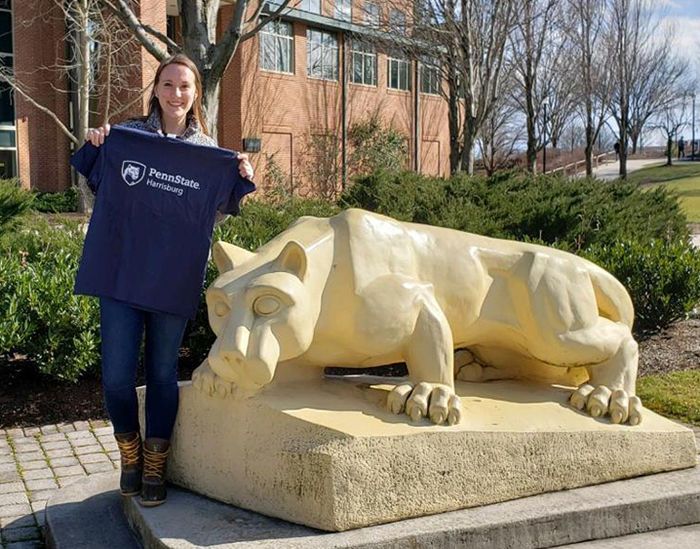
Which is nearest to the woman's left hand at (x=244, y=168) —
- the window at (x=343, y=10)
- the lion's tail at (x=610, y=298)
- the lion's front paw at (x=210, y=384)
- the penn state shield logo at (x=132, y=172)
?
the penn state shield logo at (x=132, y=172)

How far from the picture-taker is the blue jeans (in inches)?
130

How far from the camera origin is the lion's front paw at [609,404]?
3.65m

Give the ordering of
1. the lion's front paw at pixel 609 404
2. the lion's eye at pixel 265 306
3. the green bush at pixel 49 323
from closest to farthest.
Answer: the lion's eye at pixel 265 306, the lion's front paw at pixel 609 404, the green bush at pixel 49 323

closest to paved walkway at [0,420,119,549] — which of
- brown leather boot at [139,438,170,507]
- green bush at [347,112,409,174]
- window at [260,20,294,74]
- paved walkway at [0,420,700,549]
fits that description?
paved walkway at [0,420,700,549]

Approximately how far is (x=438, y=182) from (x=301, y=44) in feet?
64.3

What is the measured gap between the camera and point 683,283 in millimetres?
8070

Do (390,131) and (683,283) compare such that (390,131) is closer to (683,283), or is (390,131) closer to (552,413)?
(683,283)

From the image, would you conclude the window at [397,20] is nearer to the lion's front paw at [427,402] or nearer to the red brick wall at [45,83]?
the red brick wall at [45,83]

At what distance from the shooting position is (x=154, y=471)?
3471 mm

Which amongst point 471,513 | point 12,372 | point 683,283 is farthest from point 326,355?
point 683,283

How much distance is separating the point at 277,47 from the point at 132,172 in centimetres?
2678

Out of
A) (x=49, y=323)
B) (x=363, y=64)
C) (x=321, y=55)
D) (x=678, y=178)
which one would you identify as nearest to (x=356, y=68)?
(x=363, y=64)

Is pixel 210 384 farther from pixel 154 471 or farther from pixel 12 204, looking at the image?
pixel 12 204

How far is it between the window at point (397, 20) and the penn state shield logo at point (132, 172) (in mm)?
20066
